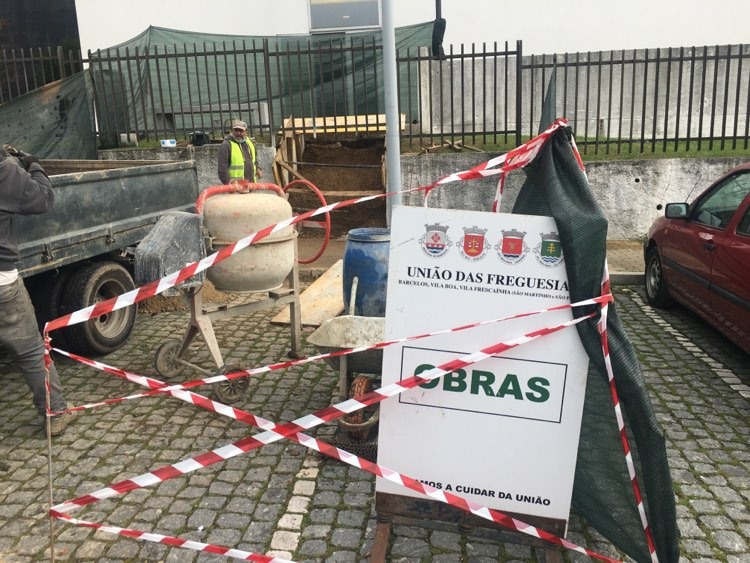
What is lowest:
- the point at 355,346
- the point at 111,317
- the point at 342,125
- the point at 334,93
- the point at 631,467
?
the point at 111,317

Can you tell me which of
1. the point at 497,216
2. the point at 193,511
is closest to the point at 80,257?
the point at 193,511

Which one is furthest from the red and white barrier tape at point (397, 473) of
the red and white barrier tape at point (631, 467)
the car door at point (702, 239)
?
the car door at point (702, 239)

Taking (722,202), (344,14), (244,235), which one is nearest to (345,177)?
(344,14)

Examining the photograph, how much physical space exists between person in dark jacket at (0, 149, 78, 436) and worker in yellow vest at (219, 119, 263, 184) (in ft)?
13.2

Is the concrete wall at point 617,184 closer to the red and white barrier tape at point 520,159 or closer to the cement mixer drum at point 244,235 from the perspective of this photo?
the cement mixer drum at point 244,235

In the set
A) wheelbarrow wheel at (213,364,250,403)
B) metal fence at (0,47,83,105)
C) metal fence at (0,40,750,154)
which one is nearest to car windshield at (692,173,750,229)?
wheelbarrow wheel at (213,364,250,403)

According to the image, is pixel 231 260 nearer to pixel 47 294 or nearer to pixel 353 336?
pixel 353 336

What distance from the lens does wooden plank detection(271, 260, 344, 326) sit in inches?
240

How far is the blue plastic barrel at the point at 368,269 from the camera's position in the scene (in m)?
4.51

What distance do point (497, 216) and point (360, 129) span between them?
28.7ft

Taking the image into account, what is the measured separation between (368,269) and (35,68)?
31.4 feet

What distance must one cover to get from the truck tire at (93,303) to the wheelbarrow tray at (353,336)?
2422 mm

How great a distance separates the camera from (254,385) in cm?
498

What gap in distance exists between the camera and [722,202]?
5539mm
